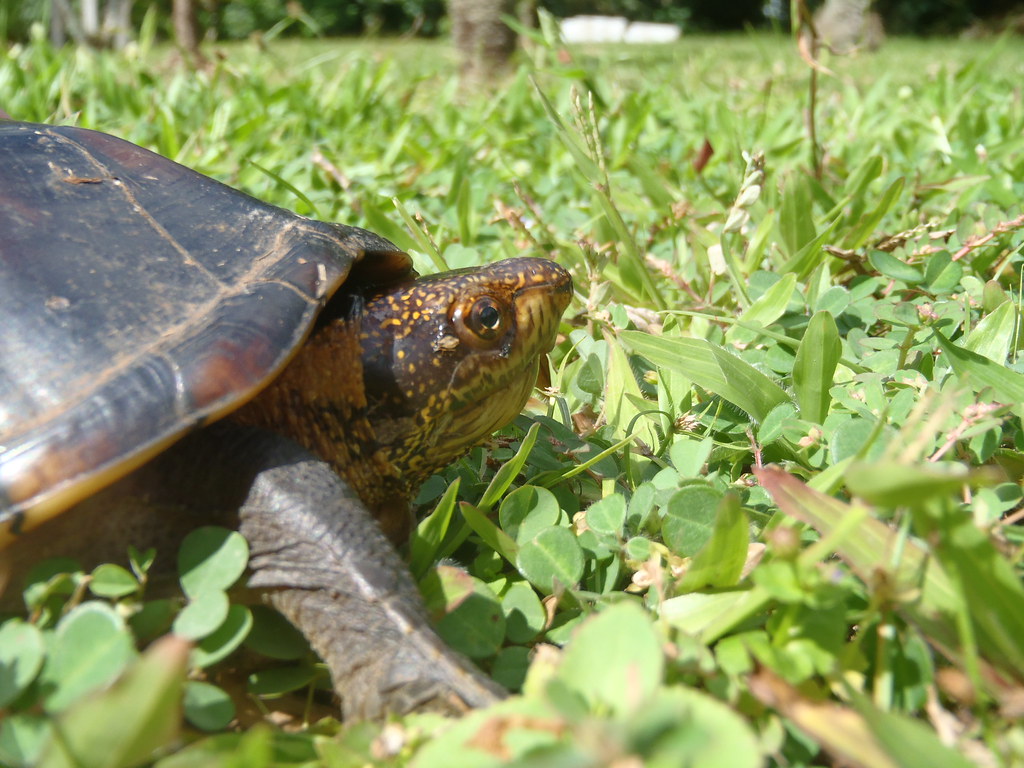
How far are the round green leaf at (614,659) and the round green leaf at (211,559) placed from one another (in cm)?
50

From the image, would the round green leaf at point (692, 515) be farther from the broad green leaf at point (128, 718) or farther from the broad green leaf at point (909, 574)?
the broad green leaf at point (128, 718)

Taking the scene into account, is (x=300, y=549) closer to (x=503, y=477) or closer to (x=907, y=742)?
(x=503, y=477)

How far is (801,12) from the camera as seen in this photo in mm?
2604

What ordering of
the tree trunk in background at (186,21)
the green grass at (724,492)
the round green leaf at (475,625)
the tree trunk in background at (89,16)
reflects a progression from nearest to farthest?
1. the green grass at (724,492)
2. the round green leaf at (475,625)
3. the tree trunk in background at (186,21)
4. the tree trunk in background at (89,16)

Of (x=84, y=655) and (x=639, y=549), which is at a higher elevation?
(x=84, y=655)

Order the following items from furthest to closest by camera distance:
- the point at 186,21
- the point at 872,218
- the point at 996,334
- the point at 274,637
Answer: the point at 186,21 → the point at 872,218 → the point at 996,334 → the point at 274,637

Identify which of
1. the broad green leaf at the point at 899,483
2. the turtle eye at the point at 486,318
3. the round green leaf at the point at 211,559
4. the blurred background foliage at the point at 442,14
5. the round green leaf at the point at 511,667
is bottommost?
the blurred background foliage at the point at 442,14

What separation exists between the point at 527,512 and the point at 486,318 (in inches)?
13.2

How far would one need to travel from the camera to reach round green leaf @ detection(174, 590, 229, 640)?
42.5 inches

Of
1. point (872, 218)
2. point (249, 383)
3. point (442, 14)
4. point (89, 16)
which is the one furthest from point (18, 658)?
point (442, 14)

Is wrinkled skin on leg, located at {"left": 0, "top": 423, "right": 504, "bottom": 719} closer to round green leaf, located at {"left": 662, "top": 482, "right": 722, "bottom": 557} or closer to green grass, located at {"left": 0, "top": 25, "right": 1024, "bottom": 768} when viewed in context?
green grass, located at {"left": 0, "top": 25, "right": 1024, "bottom": 768}

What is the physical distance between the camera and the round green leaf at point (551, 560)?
4.28 feet

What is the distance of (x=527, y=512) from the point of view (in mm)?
1451

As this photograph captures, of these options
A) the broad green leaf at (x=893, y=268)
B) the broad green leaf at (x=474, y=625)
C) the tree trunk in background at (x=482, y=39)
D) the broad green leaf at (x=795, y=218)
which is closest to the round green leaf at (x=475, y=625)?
the broad green leaf at (x=474, y=625)
